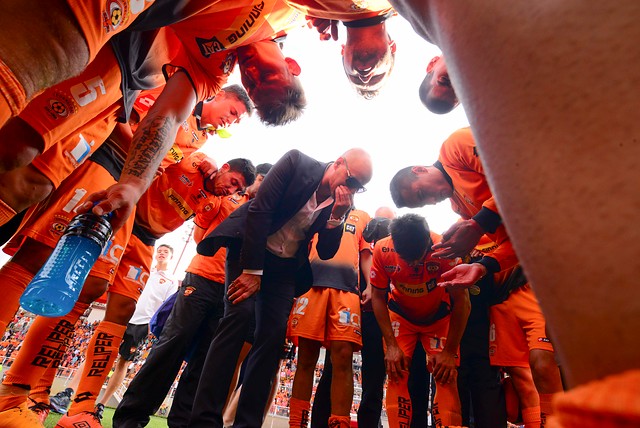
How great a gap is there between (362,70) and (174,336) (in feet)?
7.97

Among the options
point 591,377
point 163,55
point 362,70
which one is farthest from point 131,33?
point 591,377

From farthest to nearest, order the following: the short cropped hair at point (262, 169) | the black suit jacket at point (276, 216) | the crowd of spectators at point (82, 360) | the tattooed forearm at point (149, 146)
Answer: the crowd of spectators at point (82, 360) < the short cropped hair at point (262, 169) < the black suit jacket at point (276, 216) < the tattooed forearm at point (149, 146)

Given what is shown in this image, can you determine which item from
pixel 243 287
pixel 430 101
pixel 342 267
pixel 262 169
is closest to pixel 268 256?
pixel 243 287

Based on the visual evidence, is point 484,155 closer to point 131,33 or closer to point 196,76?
point 196,76

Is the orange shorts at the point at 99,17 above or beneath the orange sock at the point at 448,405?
above

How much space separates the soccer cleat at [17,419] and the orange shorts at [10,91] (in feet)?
4.78

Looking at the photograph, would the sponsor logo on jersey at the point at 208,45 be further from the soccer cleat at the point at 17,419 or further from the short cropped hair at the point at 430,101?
the short cropped hair at the point at 430,101

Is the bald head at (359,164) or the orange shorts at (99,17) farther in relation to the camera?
the bald head at (359,164)

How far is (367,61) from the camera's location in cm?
259

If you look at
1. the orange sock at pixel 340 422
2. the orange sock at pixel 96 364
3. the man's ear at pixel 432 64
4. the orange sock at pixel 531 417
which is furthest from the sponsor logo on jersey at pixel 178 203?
the orange sock at pixel 531 417

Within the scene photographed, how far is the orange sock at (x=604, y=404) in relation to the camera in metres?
0.18

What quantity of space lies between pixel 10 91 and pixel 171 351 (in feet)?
7.45

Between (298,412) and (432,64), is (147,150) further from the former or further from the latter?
(432,64)

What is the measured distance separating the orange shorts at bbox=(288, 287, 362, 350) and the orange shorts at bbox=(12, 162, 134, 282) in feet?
4.76
